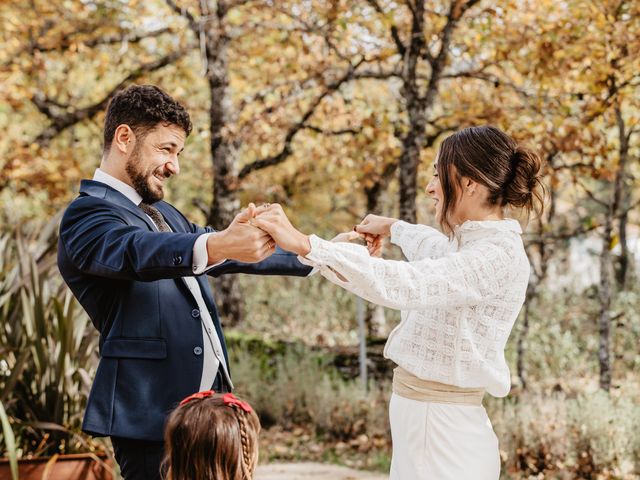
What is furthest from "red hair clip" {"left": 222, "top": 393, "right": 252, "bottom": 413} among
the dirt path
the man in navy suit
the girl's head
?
the dirt path

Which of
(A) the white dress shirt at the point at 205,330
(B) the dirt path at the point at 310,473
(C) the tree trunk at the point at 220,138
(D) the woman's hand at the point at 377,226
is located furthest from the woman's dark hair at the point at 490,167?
(C) the tree trunk at the point at 220,138

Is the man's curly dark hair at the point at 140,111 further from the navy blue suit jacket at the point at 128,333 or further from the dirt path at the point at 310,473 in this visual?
the dirt path at the point at 310,473

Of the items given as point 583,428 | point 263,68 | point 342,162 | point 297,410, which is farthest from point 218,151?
point 583,428

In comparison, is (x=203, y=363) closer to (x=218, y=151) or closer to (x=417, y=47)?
(x=417, y=47)

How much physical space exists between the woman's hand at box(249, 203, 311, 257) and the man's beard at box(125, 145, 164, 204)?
456mm

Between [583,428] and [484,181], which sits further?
[583,428]

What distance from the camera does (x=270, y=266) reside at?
259cm

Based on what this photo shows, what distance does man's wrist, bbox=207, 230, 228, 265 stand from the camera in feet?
6.29

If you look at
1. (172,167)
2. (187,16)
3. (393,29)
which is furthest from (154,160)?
(187,16)

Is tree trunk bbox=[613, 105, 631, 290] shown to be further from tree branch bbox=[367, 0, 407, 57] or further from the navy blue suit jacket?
the navy blue suit jacket

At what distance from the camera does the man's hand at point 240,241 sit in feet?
6.31

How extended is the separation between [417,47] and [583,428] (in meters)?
2.97

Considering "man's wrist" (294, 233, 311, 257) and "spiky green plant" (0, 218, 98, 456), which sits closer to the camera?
"man's wrist" (294, 233, 311, 257)

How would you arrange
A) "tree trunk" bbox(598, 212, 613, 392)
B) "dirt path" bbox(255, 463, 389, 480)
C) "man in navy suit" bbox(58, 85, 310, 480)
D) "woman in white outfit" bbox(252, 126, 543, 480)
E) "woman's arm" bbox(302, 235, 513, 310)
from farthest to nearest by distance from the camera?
"tree trunk" bbox(598, 212, 613, 392), "dirt path" bbox(255, 463, 389, 480), "woman in white outfit" bbox(252, 126, 543, 480), "man in navy suit" bbox(58, 85, 310, 480), "woman's arm" bbox(302, 235, 513, 310)
